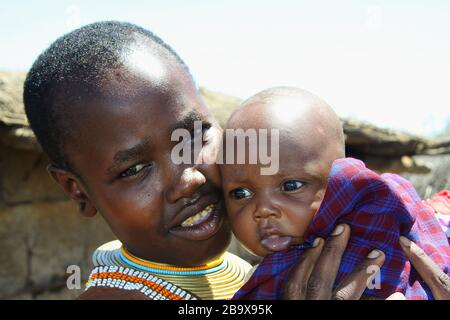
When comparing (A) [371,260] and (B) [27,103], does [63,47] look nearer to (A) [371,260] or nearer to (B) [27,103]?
(B) [27,103]

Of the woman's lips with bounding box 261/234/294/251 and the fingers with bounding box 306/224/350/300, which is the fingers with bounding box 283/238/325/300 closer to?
the fingers with bounding box 306/224/350/300

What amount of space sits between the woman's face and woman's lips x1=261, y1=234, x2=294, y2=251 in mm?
186

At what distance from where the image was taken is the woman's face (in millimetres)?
1609

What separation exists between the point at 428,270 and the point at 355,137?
5016 millimetres

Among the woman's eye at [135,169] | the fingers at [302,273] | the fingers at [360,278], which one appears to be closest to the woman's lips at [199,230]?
the woman's eye at [135,169]

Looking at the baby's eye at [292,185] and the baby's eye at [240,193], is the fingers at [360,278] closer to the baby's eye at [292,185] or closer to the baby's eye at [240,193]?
the baby's eye at [292,185]

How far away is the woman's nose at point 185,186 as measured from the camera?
65.7 inches

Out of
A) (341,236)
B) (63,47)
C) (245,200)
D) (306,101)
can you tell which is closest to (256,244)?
(245,200)

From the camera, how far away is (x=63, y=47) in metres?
1.79

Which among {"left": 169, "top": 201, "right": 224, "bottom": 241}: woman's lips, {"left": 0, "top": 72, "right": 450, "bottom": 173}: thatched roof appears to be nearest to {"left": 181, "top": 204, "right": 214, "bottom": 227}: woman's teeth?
{"left": 169, "top": 201, "right": 224, "bottom": 241}: woman's lips

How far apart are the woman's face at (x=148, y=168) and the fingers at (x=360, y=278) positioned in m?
0.51

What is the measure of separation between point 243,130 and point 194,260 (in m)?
0.51

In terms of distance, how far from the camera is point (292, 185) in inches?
68.7

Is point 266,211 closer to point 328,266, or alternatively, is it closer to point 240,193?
point 240,193
